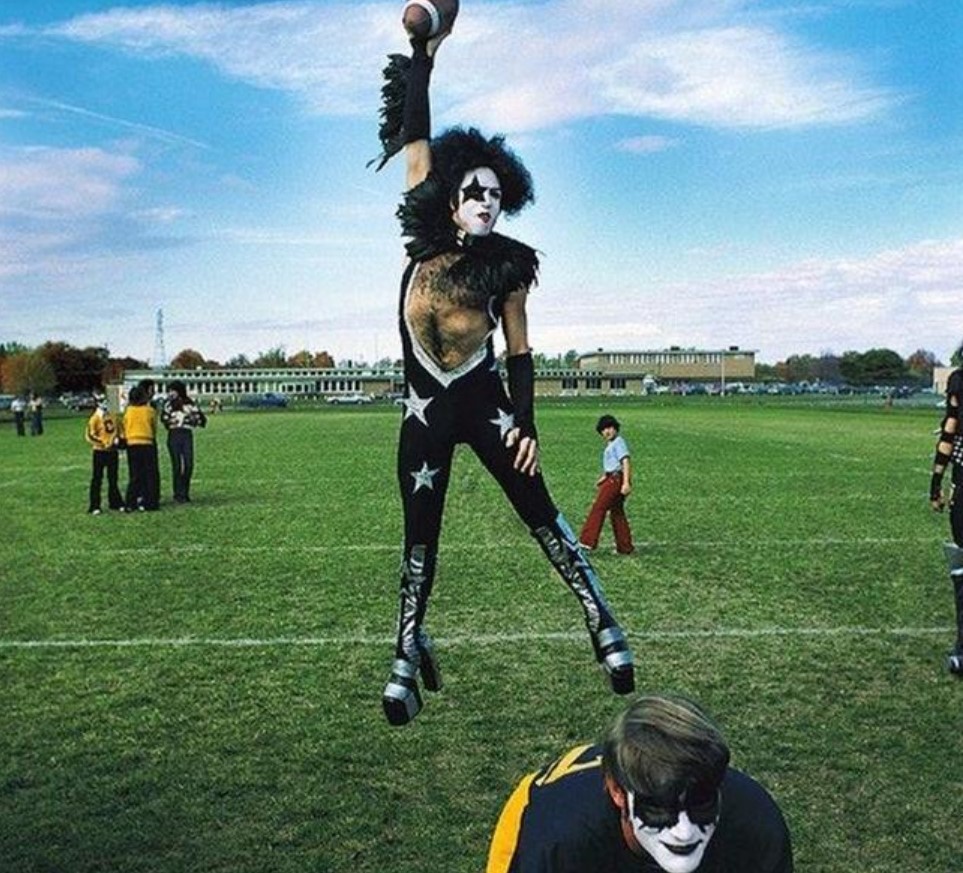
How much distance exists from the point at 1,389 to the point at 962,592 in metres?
160

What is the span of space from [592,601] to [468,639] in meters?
7.63

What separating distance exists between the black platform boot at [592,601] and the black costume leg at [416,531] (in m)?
0.40

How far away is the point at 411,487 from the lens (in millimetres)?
4254

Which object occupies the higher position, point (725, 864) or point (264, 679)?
point (725, 864)

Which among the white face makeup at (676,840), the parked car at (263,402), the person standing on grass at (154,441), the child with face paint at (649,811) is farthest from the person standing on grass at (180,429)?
the parked car at (263,402)

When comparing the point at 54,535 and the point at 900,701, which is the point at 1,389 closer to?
the point at 54,535

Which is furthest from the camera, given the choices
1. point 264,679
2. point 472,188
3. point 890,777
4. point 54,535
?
point 54,535

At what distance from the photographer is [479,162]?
→ 412cm

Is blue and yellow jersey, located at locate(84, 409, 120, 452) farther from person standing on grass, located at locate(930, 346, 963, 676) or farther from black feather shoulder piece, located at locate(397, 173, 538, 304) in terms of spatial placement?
black feather shoulder piece, located at locate(397, 173, 538, 304)

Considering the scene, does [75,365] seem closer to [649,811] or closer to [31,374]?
[31,374]

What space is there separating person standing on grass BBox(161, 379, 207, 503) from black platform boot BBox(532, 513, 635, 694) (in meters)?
17.8

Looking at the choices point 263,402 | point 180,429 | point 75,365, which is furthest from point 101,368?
point 180,429

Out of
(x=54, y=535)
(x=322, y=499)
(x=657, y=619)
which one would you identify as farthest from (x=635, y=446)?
(x=657, y=619)

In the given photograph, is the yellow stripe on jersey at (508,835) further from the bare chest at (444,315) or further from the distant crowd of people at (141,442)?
the distant crowd of people at (141,442)
